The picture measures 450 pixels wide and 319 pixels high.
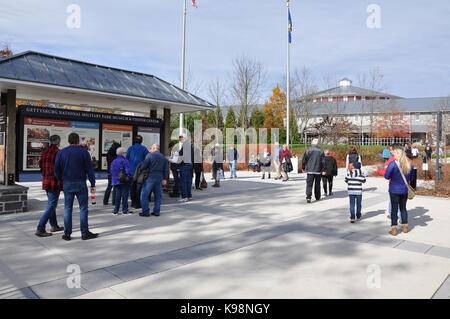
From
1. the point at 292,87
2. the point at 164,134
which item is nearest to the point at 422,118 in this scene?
the point at 292,87

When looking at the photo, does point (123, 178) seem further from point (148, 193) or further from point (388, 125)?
point (388, 125)

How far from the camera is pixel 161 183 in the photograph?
8.26 meters

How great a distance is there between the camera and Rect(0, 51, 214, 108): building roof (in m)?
7.93

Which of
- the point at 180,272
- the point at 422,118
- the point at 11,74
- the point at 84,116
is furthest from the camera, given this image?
the point at 422,118

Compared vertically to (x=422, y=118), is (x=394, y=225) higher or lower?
lower

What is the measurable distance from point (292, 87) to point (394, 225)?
31.0 m

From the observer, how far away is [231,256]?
16.9ft

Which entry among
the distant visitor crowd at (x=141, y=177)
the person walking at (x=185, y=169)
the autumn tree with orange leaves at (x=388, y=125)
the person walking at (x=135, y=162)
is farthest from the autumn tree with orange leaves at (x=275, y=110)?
the person walking at (x=135, y=162)

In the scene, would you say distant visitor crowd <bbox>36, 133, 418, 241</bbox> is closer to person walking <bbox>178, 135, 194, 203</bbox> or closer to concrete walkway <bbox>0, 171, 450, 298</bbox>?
person walking <bbox>178, 135, 194, 203</bbox>

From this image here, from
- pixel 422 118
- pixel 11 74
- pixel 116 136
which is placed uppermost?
pixel 422 118

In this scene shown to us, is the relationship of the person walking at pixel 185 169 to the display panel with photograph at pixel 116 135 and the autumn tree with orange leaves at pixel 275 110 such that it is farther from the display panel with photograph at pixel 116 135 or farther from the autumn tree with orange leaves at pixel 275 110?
the autumn tree with orange leaves at pixel 275 110

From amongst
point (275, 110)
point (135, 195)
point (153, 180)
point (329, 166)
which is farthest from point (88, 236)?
point (275, 110)

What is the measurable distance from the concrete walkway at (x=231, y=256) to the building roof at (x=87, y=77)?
3.14 meters
